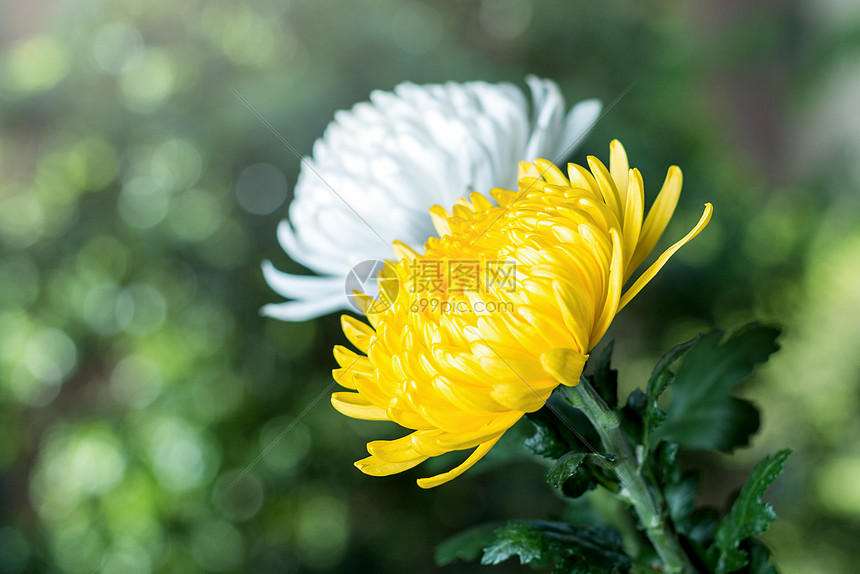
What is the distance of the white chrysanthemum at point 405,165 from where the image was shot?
14.1 inches

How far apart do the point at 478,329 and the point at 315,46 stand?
0.89 metres

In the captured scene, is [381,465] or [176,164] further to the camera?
[176,164]

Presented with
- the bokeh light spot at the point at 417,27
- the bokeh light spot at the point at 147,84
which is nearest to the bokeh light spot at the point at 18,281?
the bokeh light spot at the point at 147,84

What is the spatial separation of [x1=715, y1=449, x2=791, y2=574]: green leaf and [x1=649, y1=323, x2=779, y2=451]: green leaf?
0.22 feet

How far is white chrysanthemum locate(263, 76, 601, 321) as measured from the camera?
1.17ft

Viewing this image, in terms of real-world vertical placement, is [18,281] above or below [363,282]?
below

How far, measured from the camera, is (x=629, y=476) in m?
0.27

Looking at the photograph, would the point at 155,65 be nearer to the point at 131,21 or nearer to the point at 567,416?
the point at 131,21

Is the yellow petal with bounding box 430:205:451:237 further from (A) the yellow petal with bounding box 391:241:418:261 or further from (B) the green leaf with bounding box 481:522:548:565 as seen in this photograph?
(B) the green leaf with bounding box 481:522:548:565

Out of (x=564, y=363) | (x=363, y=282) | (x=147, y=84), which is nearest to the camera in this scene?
(x=564, y=363)

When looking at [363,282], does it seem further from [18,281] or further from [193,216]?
[18,281]

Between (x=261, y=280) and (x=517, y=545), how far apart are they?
27.0 inches

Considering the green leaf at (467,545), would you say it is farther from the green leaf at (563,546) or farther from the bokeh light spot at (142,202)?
the bokeh light spot at (142,202)

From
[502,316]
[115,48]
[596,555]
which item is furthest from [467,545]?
[115,48]
